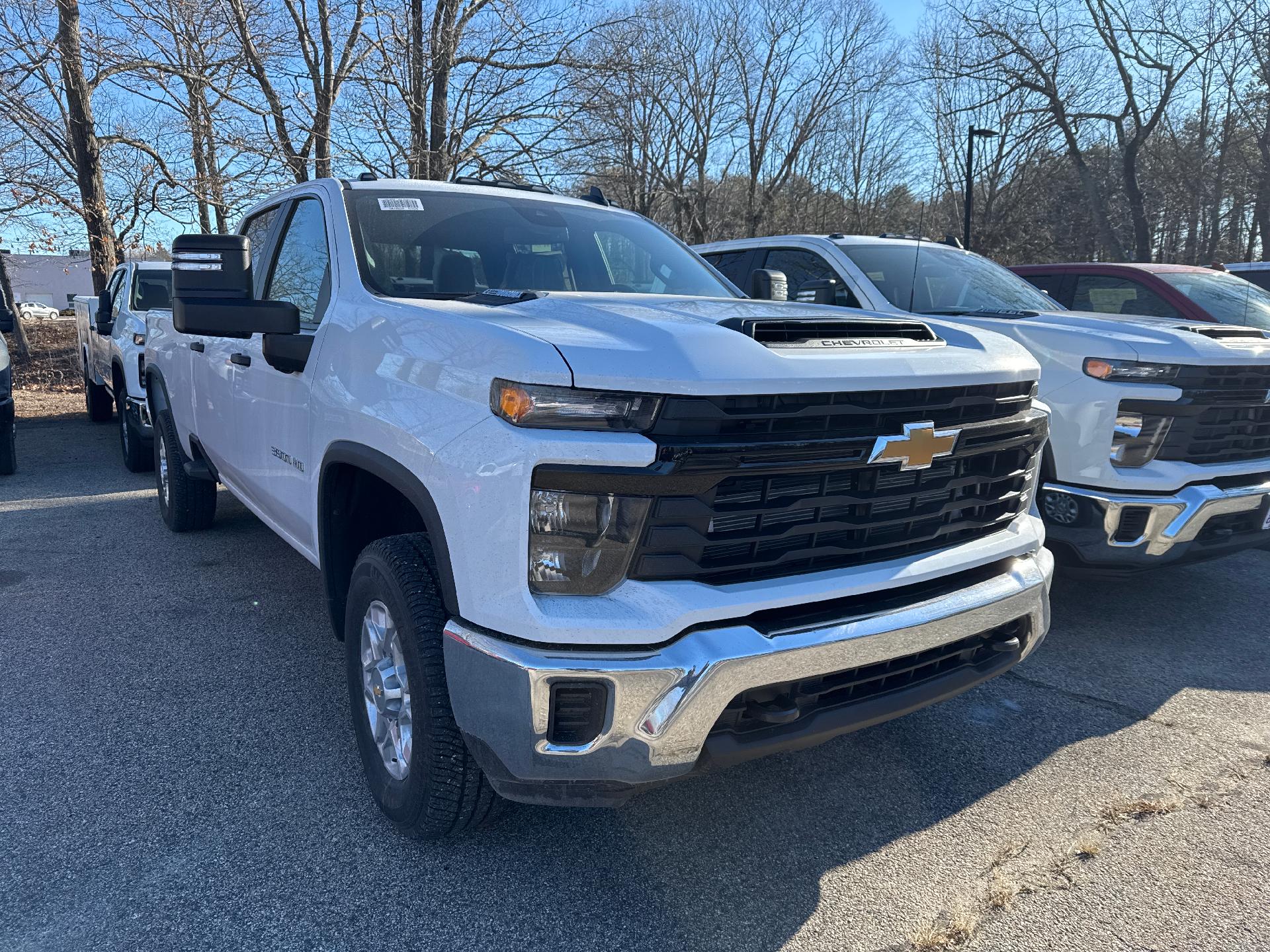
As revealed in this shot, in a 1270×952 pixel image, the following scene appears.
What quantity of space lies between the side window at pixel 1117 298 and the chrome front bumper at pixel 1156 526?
2.66 meters

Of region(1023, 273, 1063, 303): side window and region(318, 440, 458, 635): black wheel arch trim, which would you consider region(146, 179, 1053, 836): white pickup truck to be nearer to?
region(318, 440, 458, 635): black wheel arch trim

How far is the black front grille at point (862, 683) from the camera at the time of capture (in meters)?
2.20

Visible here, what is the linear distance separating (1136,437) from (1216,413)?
0.48 meters

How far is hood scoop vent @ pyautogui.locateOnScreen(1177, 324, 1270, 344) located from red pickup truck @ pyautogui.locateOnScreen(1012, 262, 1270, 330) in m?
1.55

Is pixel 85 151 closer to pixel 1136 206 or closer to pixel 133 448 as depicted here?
pixel 133 448

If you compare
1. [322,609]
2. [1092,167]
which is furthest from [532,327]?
[1092,167]

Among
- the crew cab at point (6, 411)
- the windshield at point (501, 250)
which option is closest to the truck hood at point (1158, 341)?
the windshield at point (501, 250)

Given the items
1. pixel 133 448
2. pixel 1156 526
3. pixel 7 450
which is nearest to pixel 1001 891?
pixel 1156 526

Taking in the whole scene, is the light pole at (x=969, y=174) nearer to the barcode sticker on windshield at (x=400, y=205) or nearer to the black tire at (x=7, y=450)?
the barcode sticker on windshield at (x=400, y=205)

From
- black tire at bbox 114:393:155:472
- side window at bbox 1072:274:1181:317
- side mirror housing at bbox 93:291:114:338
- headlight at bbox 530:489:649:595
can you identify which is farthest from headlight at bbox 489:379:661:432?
side mirror housing at bbox 93:291:114:338

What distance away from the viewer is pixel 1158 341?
14.1 feet

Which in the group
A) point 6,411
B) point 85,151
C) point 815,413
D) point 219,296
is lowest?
point 6,411

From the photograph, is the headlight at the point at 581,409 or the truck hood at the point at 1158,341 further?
the truck hood at the point at 1158,341

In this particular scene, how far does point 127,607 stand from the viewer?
15.1ft
